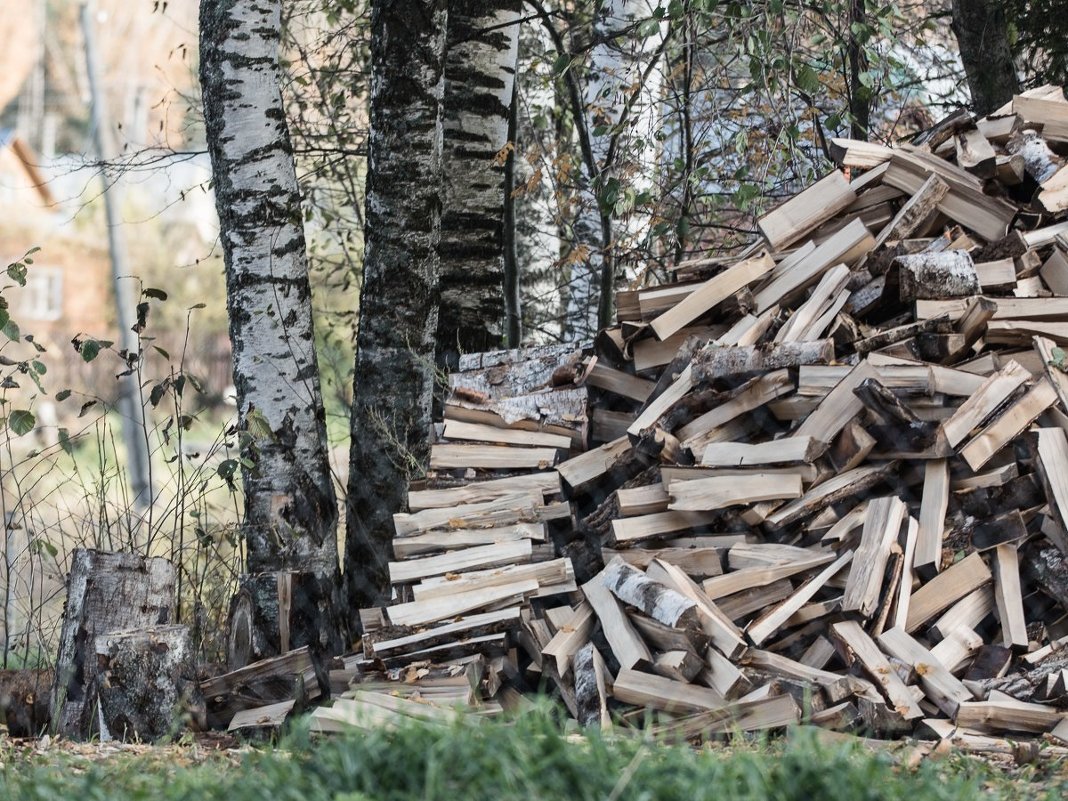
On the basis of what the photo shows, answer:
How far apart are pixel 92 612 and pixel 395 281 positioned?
2386 millimetres

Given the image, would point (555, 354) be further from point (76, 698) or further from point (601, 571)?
point (76, 698)

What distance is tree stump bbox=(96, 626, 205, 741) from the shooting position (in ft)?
14.2

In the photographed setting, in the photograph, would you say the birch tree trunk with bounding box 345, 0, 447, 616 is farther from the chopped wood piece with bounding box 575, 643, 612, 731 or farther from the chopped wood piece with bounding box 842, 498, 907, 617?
the chopped wood piece with bounding box 842, 498, 907, 617

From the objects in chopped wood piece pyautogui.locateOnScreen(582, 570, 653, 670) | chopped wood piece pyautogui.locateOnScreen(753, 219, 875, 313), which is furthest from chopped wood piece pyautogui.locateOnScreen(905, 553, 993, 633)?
chopped wood piece pyautogui.locateOnScreen(753, 219, 875, 313)

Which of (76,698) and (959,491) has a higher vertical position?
(959,491)

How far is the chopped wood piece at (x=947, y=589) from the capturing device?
4.16 metres

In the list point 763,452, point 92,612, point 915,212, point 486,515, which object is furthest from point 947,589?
point 92,612

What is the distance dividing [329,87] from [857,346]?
564cm

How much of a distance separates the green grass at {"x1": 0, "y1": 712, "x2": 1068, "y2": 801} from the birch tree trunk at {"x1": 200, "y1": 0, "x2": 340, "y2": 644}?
10.0ft

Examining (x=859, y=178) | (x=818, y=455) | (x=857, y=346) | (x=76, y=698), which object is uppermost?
(x=859, y=178)

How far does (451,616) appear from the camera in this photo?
438cm

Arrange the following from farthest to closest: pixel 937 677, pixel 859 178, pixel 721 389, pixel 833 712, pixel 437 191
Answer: pixel 437 191 → pixel 859 178 → pixel 721 389 → pixel 937 677 → pixel 833 712

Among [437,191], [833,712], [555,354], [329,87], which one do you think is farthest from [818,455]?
[329,87]

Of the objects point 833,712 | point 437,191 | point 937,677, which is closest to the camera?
point 833,712
